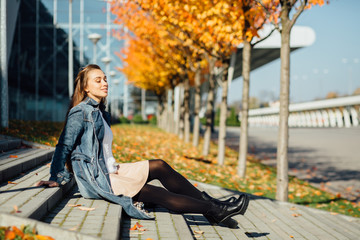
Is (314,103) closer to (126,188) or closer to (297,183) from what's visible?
(297,183)

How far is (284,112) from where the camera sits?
7.30 metres

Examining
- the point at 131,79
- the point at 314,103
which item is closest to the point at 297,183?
the point at 131,79

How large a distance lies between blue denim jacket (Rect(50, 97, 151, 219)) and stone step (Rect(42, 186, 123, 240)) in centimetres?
16

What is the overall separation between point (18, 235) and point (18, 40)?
2940 centimetres

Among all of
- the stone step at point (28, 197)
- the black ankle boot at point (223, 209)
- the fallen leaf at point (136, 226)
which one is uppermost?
the stone step at point (28, 197)

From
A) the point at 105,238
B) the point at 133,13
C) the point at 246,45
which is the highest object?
the point at 133,13

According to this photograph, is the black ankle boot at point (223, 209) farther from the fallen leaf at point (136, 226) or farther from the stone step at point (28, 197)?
the stone step at point (28, 197)

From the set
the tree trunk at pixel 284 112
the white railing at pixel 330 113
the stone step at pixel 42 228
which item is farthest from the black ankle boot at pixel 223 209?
the white railing at pixel 330 113

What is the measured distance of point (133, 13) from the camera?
49.0ft

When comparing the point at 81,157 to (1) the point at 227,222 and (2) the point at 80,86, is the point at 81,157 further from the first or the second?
(1) the point at 227,222

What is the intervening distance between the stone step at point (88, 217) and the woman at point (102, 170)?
0.12 meters

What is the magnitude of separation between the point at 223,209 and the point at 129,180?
3.40ft

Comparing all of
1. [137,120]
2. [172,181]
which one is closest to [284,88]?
[172,181]

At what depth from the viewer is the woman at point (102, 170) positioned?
3889mm
